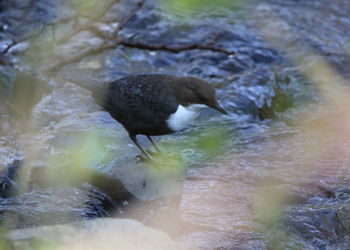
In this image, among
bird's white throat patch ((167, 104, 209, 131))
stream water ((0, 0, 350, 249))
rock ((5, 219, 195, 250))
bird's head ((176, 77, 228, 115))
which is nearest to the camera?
rock ((5, 219, 195, 250))

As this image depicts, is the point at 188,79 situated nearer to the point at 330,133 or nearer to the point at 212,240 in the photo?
the point at 212,240

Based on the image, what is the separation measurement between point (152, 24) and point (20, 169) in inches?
171

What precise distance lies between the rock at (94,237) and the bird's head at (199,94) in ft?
4.42

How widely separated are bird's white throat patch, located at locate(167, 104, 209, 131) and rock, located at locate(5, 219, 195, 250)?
44.0 inches

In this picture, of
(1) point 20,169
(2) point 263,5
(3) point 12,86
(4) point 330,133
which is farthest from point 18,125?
(2) point 263,5

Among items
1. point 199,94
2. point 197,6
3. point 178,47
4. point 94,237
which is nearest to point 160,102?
point 199,94

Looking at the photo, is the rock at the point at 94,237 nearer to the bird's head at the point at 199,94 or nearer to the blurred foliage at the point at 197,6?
the bird's head at the point at 199,94

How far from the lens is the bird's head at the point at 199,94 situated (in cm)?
515

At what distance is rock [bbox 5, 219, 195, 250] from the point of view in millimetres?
A: 3504

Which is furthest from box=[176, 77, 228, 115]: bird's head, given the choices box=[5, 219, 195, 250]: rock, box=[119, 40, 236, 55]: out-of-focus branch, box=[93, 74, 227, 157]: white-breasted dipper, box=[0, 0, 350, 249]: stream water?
box=[5, 219, 195, 250]: rock

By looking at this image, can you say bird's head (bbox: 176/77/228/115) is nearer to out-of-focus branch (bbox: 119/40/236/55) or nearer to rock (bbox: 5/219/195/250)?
out-of-focus branch (bbox: 119/40/236/55)

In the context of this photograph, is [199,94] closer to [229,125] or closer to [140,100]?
[140,100]

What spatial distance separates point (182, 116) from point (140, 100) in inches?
14.6

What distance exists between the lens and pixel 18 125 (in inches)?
236
